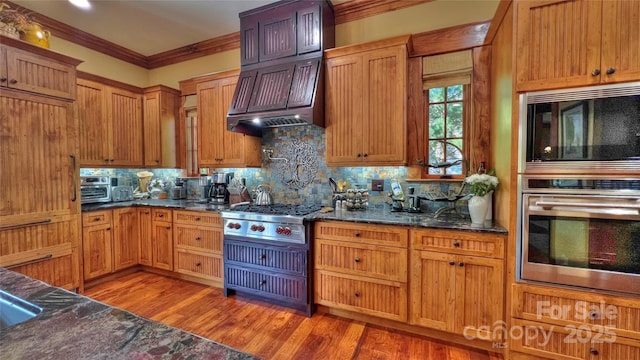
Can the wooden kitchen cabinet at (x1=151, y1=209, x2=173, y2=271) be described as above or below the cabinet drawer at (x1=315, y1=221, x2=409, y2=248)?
below

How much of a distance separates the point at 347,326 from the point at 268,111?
209cm

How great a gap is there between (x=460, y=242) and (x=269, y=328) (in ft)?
5.45

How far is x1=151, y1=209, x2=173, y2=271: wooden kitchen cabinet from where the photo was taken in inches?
124

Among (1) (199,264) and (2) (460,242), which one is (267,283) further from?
(2) (460,242)

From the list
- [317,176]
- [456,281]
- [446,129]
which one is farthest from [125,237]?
[446,129]

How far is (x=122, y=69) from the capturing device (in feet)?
12.6

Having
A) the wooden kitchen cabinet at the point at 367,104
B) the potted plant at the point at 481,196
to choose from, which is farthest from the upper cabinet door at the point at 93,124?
the potted plant at the point at 481,196

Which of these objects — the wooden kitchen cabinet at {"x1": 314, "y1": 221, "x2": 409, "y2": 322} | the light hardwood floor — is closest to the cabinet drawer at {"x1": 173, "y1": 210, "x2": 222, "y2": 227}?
the light hardwood floor

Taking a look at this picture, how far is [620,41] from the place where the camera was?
1.47 meters

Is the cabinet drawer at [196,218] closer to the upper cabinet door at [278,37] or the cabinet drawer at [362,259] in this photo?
the cabinet drawer at [362,259]

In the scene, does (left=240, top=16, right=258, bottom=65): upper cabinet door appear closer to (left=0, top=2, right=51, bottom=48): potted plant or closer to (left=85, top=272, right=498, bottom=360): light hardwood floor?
(left=0, top=2, right=51, bottom=48): potted plant

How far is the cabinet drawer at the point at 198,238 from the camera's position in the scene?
286 centimetres

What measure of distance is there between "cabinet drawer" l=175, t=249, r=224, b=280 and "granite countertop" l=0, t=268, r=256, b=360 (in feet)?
6.89

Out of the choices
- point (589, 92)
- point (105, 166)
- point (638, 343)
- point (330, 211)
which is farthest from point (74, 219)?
point (638, 343)
